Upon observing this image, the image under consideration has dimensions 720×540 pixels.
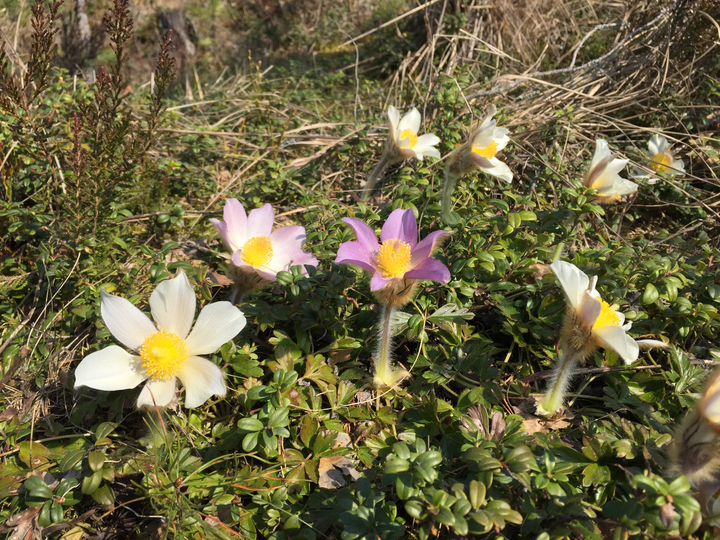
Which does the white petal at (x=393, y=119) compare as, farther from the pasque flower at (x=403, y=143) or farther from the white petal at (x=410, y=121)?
the white petal at (x=410, y=121)

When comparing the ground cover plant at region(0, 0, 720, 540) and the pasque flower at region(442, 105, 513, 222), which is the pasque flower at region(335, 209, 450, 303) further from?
the pasque flower at region(442, 105, 513, 222)

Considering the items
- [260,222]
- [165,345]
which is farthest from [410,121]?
[165,345]

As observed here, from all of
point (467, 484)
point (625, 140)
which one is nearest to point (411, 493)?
point (467, 484)

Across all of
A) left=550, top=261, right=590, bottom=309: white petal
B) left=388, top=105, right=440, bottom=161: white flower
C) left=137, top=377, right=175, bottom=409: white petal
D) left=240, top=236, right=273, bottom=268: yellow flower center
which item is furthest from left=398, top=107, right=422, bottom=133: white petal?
left=137, top=377, right=175, bottom=409: white petal

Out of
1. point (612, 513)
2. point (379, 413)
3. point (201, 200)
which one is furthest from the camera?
point (201, 200)

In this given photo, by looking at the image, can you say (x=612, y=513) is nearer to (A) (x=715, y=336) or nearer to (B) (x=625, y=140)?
(A) (x=715, y=336)

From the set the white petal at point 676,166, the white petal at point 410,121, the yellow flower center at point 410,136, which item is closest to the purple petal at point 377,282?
the yellow flower center at point 410,136
